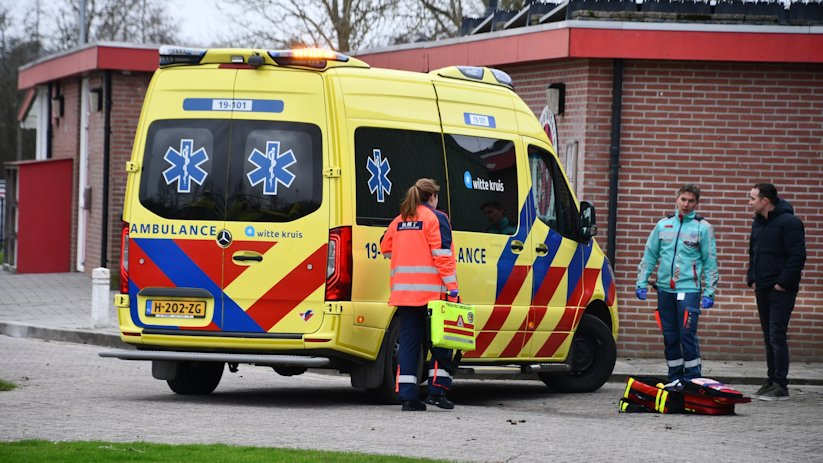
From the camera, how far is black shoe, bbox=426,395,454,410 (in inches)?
432

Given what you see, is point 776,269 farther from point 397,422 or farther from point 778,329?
point 397,422

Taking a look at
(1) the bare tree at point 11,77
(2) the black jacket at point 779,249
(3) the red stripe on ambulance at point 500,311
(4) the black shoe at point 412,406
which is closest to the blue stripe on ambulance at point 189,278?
(4) the black shoe at point 412,406

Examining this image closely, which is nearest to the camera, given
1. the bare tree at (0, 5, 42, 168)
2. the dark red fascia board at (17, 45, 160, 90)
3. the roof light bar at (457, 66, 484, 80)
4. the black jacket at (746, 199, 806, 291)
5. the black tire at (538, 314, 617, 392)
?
the roof light bar at (457, 66, 484, 80)

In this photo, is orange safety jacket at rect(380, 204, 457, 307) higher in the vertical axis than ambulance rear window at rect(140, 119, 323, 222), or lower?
lower

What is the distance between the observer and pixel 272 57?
35.6 feet

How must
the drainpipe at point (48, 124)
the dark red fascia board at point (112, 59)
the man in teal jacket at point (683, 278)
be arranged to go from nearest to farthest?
the man in teal jacket at point (683, 278) → the dark red fascia board at point (112, 59) → the drainpipe at point (48, 124)

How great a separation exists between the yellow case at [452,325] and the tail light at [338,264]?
631mm

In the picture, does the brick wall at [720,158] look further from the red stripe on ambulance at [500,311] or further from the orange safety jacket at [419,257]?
the orange safety jacket at [419,257]

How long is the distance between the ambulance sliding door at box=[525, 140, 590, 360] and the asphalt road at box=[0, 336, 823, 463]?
1.79 feet

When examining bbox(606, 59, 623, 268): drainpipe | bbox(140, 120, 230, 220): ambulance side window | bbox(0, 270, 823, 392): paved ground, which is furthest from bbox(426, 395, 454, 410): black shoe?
bbox(606, 59, 623, 268): drainpipe

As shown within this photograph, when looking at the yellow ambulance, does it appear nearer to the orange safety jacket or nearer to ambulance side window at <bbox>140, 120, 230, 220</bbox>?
ambulance side window at <bbox>140, 120, 230, 220</bbox>

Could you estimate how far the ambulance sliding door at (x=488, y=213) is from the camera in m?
11.7

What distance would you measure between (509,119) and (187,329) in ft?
10.8

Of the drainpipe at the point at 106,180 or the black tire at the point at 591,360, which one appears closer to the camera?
the black tire at the point at 591,360
